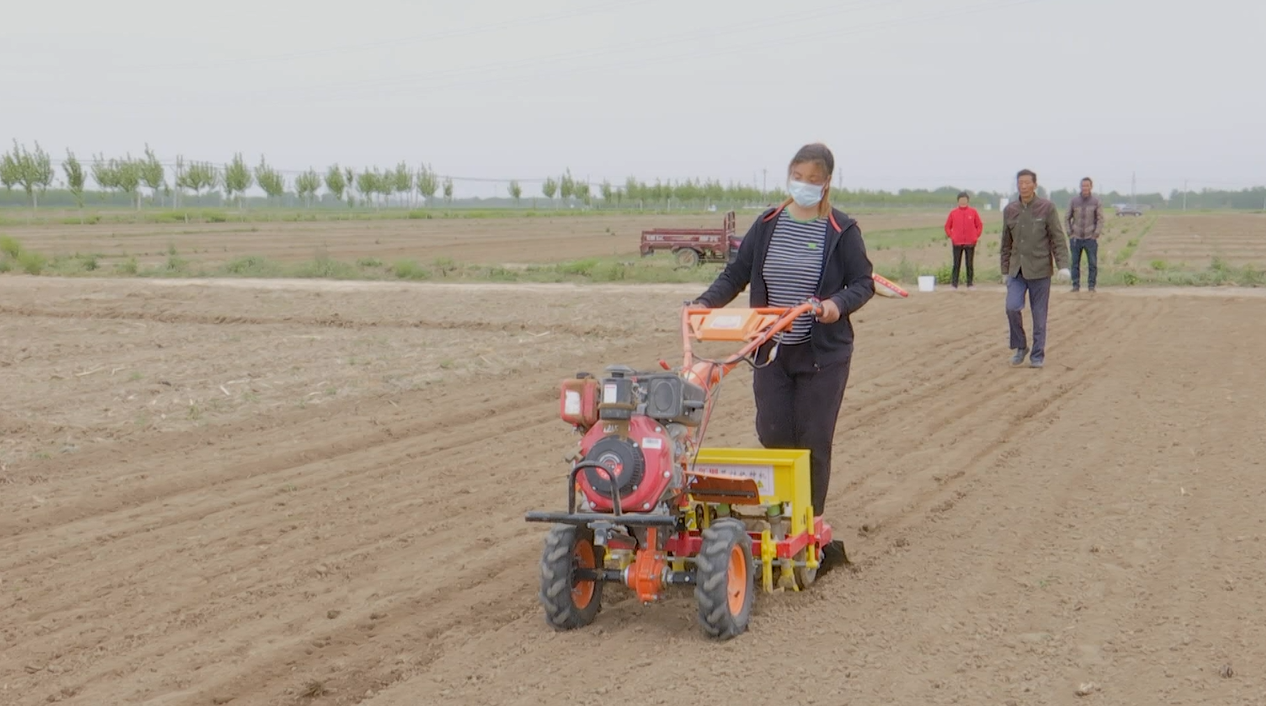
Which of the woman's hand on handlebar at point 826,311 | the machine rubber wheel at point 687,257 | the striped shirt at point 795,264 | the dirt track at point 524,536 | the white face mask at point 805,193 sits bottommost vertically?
the dirt track at point 524,536

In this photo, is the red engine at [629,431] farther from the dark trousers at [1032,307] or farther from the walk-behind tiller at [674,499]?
the dark trousers at [1032,307]

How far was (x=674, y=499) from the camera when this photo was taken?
207 inches

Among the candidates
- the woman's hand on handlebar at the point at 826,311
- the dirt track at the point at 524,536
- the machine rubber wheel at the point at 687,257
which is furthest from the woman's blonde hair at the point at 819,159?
the machine rubber wheel at the point at 687,257

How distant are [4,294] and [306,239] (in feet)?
94.4

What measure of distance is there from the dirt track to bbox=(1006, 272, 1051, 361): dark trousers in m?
0.28

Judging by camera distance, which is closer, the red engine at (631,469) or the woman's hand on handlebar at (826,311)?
the red engine at (631,469)

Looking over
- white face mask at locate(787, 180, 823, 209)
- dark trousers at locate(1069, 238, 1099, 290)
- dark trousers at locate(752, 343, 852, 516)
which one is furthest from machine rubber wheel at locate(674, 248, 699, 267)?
white face mask at locate(787, 180, 823, 209)

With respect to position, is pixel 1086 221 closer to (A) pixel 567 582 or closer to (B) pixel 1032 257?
(B) pixel 1032 257

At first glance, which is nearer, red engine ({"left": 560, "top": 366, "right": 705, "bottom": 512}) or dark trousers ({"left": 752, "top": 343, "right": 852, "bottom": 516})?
red engine ({"left": 560, "top": 366, "right": 705, "bottom": 512})

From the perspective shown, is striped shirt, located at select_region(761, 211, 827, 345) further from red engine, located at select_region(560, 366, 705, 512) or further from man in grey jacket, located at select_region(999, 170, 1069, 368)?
man in grey jacket, located at select_region(999, 170, 1069, 368)

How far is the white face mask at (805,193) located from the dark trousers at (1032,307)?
24.5 ft

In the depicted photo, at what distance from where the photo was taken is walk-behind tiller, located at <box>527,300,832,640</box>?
4.90 m

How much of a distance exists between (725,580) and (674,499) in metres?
0.49

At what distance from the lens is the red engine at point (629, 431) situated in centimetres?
488
